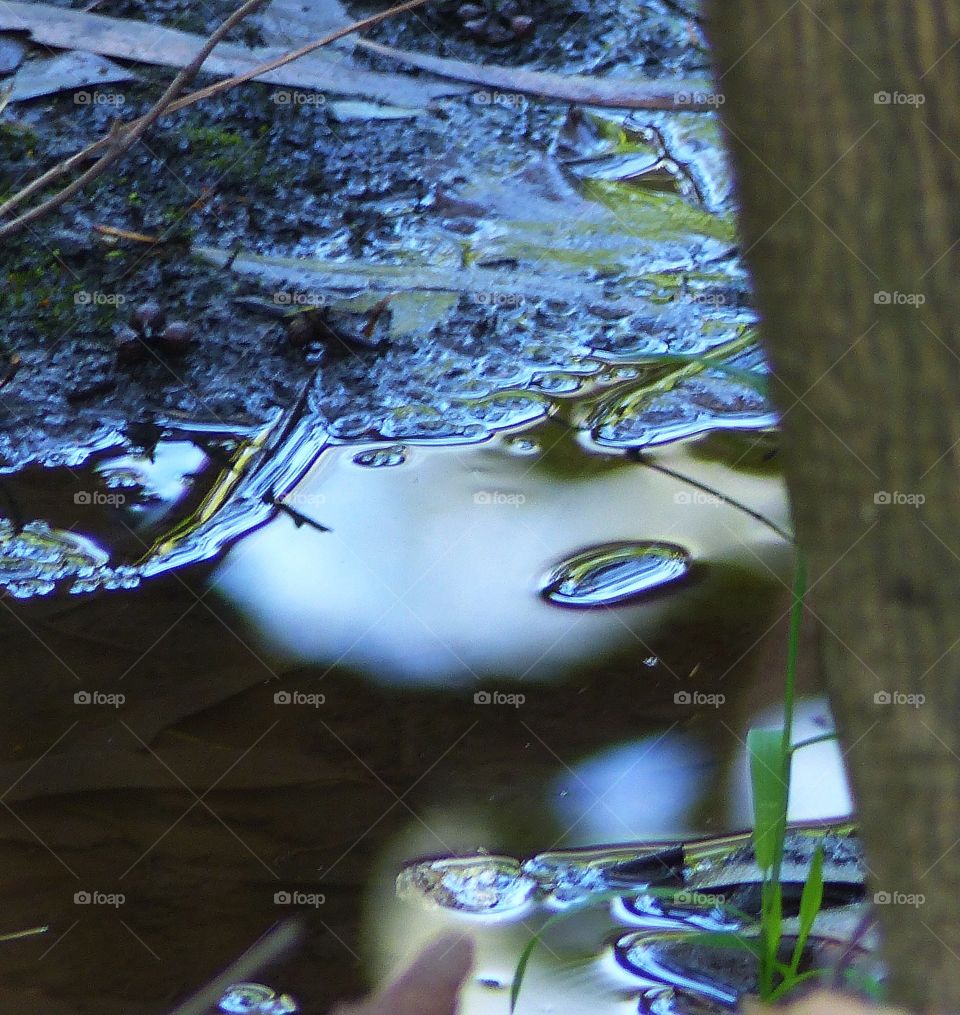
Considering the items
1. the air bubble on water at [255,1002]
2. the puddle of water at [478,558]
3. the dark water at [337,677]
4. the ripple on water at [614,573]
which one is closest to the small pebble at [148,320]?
the dark water at [337,677]

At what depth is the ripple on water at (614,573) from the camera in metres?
1.96

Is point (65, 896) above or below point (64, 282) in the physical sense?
below

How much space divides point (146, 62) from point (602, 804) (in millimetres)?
2534

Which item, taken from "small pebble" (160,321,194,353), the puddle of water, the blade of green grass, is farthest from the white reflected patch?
"small pebble" (160,321,194,353)

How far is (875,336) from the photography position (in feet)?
3.18

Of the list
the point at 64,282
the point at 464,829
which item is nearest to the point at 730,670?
the point at 464,829

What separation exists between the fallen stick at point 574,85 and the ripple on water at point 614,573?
166 centimetres

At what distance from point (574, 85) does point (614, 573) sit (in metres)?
1.80

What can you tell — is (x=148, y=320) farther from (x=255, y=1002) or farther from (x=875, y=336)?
(x=875, y=336)

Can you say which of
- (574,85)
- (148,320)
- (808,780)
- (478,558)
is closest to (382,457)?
(478,558)

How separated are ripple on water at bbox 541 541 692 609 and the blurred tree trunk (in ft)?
3.06

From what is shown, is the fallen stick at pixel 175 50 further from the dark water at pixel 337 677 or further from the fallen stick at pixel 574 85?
the dark water at pixel 337 677

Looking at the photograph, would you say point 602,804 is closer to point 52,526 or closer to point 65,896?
point 65,896

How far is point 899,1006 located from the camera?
3.46ft
